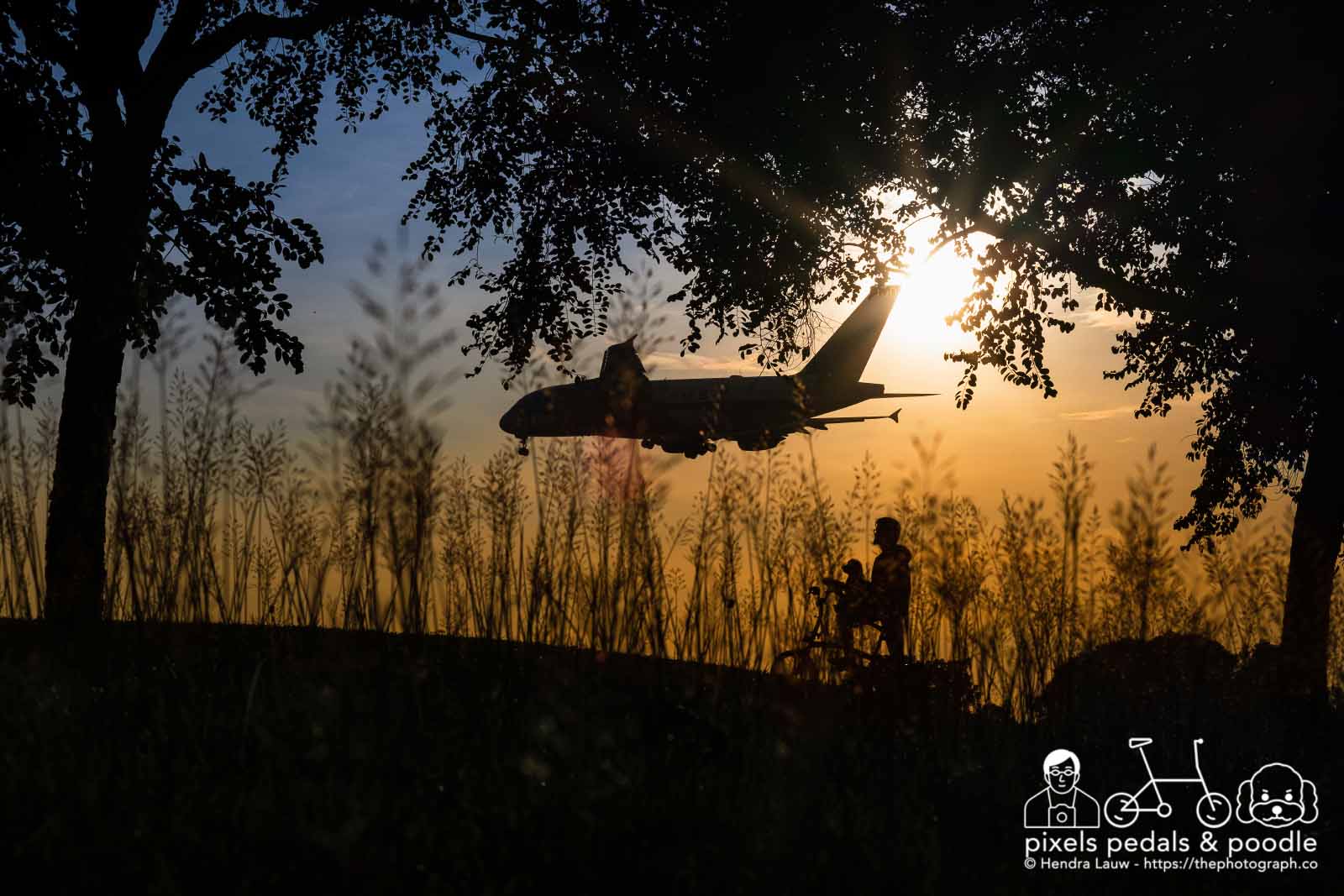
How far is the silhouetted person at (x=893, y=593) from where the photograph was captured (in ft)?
18.4

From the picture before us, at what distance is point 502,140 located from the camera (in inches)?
459

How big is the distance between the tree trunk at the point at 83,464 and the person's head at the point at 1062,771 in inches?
278

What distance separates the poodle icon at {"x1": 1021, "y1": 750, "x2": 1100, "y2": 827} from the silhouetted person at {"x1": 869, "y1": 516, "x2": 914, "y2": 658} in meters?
1.41

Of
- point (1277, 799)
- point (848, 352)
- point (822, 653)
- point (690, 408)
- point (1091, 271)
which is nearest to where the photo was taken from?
point (1277, 799)

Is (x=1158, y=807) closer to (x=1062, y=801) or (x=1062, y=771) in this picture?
(x=1062, y=771)

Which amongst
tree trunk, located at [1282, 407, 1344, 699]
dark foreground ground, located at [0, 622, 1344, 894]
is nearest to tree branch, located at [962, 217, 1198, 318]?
tree trunk, located at [1282, 407, 1344, 699]

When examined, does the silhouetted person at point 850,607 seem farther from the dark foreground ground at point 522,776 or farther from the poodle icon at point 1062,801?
the poodle icon at point 1062,801

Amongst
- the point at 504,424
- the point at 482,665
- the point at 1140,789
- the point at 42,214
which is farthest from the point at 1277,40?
the point at 504,424

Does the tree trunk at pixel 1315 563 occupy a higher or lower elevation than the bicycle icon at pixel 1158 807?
higher

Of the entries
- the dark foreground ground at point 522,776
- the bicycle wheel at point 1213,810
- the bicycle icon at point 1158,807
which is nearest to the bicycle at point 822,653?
the dark foreground ground at point 522,776

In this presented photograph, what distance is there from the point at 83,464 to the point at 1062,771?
7661 mm

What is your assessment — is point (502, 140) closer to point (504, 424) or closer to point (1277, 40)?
point (1277, 40)

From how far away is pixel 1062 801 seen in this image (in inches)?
154

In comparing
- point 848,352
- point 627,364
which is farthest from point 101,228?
point 848,352
